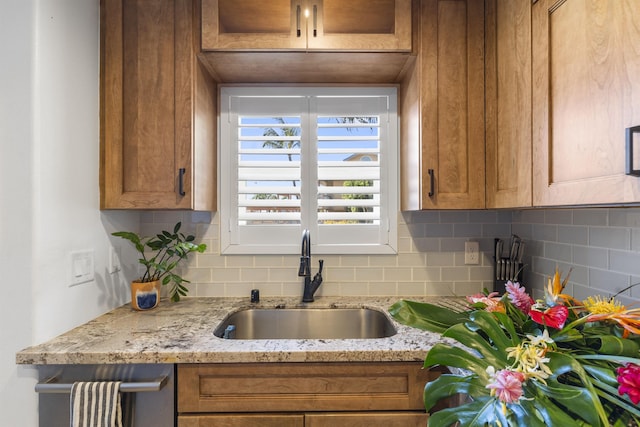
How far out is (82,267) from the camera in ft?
4.56

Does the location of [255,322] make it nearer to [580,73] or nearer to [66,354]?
[66,354]

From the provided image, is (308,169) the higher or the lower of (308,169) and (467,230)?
the higher

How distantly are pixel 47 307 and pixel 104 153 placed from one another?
2.21ft

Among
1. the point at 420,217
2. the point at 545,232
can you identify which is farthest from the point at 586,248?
the point at 420,217

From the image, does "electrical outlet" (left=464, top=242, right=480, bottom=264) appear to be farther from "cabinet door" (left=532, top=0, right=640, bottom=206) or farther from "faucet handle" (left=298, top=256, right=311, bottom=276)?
"faucet handle" (left=298, top=256, right=311, bottom=276)

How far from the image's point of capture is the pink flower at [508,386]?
2.16ft

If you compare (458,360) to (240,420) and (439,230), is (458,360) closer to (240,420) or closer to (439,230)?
(240,420)

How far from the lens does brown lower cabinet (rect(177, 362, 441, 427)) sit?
1.15 m

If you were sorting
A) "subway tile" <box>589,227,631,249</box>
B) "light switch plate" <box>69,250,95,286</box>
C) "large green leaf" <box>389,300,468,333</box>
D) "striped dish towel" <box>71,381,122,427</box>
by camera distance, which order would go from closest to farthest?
1. "large green leaf" <box>389,300,468,333</box>
2. "striped dish towel" <box>71,381,122,427</box>
3. "subway tile" <box>589,227,631,249</box>
4. "light switch plate" <box>69,250,95,286</box>

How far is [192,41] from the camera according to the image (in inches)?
58.6

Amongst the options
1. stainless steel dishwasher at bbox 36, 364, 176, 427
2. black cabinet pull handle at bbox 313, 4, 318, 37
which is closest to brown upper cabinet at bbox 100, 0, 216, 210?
black cabinet pull handle at bbox 313, 4, 318, 37

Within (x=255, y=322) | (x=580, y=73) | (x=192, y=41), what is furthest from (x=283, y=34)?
(x=255, y=322)

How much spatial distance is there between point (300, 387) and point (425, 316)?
548 mm

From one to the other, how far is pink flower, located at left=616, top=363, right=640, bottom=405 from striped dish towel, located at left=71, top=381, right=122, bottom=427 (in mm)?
1341
